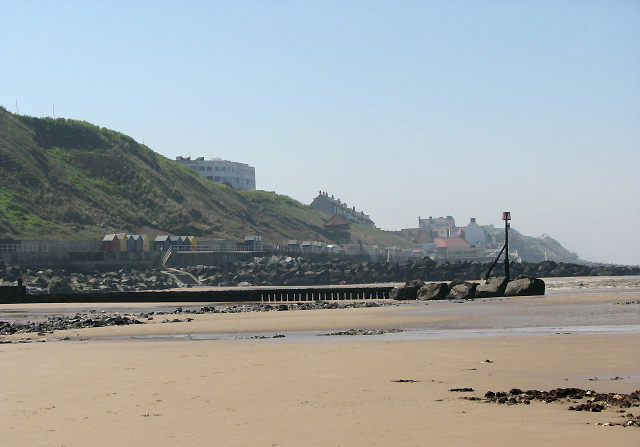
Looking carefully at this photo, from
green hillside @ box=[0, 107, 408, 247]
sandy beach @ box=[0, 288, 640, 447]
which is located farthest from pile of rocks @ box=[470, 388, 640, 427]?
green hillside @ box=[0, 107, 408, 247]

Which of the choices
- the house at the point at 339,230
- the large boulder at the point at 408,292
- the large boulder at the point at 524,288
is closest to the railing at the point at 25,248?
the large boulder at the point at 408,292

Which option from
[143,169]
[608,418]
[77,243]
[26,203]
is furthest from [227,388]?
[143,169]

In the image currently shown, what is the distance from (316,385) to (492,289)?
37078mm

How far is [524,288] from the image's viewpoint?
50.1m

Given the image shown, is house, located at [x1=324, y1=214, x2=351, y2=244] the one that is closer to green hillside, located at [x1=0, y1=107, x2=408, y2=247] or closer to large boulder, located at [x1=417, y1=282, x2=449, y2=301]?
green hillside, located at [x1=0, y1=107, x2=408, y2=247]

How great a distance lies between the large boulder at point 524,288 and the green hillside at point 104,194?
7154cm

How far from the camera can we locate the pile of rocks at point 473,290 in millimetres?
49250

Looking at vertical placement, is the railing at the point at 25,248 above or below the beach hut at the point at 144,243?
below

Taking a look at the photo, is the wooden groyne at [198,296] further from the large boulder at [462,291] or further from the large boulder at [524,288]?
the large boulder at [524,288]

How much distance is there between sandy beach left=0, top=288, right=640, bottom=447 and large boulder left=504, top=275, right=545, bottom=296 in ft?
72.7

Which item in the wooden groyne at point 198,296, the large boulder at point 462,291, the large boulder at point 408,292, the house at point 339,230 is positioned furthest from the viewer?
the house at point 339,230

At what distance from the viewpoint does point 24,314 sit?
42719 millimetres

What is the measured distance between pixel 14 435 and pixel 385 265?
92.6 meters

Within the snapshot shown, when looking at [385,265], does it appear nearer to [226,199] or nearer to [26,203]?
[26,203]
